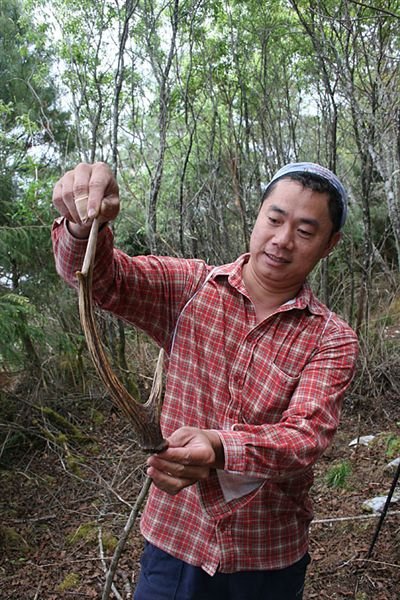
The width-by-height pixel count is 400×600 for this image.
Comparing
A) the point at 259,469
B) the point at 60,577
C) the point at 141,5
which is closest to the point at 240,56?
the point at 141,5

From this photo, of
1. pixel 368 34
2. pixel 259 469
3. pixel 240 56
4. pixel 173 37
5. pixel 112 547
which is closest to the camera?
pixel 259 469

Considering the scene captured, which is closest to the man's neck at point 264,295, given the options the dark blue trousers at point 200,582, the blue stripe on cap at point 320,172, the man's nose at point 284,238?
the man's nose at point 284,238

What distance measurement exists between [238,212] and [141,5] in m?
2.28

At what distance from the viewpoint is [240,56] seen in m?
5.85

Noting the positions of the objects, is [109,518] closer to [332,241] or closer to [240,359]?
[240,359]

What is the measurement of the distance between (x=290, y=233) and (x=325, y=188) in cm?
16

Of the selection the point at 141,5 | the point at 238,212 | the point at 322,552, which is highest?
the point at 141,5

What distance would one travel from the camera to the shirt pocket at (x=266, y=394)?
4.46 feet

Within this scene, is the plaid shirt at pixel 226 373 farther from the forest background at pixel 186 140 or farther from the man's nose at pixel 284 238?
the forest background at pixel 186 140

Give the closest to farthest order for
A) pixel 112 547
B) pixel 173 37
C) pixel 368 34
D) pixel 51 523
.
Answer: pixel 112 547 < pixel 51 523 < pixel 173 37 < pixel 368 34

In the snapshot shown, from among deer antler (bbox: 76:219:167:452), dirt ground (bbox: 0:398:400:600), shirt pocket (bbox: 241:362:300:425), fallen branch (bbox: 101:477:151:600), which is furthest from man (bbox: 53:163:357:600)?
dirt ground (bbox: 0:398:400:600)

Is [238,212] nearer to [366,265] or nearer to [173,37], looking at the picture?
[366,265]

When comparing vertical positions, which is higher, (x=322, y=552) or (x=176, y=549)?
(x=176, y=549)

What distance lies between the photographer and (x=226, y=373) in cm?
142
